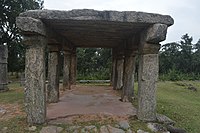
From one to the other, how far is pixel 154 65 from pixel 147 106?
1147 mm

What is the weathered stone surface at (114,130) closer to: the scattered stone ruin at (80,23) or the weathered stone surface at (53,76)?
the scattered stone ruin at (80,23)

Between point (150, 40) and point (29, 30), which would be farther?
point (150, 40)

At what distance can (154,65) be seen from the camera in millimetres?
6426

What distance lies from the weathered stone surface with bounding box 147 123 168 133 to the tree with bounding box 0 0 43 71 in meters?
18.4

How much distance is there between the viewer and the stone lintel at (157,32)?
19.0 ft

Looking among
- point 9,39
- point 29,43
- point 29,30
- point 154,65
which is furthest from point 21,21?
point 9,39

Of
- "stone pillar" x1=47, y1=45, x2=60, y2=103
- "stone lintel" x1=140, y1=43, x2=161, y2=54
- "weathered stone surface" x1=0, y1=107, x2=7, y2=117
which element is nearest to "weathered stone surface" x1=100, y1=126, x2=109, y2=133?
"stone lintel" x1=140, y1=43, x2=161, y2=54

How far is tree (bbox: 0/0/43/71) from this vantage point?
21.5 metres

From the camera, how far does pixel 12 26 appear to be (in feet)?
75.4

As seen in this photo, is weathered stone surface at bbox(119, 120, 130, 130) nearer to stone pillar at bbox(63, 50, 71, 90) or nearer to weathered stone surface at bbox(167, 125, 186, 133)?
weathered stone surface at bbox(167, 125, 186, 133)

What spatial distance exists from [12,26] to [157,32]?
20.1 metres

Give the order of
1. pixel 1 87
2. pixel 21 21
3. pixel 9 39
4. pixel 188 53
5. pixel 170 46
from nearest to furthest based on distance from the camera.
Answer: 1. pixel 21 21
2. pixel 1 87
3. pixel 9 39
4. pixel 188 53
5. pixel 170 46

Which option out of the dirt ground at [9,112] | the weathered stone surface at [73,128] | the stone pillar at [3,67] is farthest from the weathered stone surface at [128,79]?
the stone pillar at [3,67]

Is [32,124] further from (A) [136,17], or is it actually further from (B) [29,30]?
(A) [136,17]
